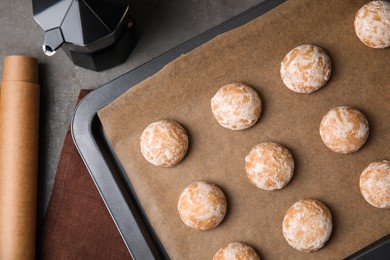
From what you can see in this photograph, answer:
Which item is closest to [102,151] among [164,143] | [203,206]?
[164,143]

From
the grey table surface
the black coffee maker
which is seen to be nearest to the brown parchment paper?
the black coffee maker

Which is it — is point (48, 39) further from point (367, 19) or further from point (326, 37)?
point (367, 19)

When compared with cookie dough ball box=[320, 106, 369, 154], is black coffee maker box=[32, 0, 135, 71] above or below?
above

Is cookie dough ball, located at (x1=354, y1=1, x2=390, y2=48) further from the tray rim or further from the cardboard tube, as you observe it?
the cardboard tube

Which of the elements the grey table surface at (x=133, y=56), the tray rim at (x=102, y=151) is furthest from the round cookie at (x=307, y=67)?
the grey table surface at (x=133, y=56)

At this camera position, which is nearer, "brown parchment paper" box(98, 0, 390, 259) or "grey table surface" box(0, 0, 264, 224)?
"brown parchment paper" box(98, 0, 390, 259)
